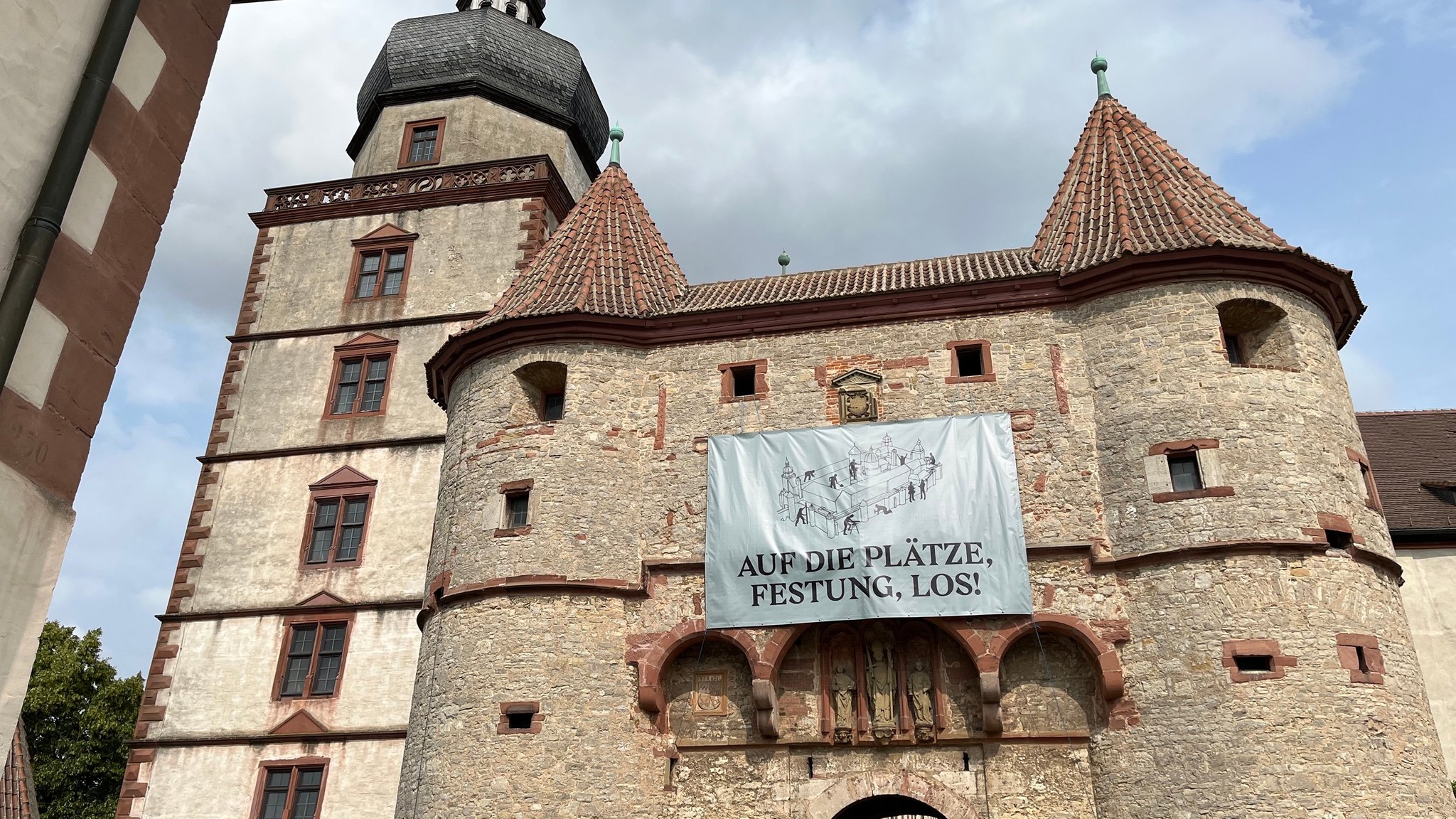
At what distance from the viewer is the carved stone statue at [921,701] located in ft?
47.8

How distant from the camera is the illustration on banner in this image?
15500 mm

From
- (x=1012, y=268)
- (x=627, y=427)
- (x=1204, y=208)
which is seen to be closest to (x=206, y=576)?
(x=627, y=427)

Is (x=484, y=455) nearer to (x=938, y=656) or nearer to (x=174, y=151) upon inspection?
(x=938, y=656)

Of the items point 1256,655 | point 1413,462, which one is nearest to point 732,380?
point 1256,655

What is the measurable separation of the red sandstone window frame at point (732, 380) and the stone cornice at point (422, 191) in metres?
9.13

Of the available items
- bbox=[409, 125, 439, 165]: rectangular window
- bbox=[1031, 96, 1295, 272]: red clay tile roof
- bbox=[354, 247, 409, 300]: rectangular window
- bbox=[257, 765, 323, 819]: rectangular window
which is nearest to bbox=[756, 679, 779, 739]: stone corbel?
bbox=[1031, 96, 1295, 272]: red clay tile roof

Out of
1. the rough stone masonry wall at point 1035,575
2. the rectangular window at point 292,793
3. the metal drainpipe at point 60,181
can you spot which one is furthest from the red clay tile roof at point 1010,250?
the metal drainpipe at point 60,181

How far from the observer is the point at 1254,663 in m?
13.5

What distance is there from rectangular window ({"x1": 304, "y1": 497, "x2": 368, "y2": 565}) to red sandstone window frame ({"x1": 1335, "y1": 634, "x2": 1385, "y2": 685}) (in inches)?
628

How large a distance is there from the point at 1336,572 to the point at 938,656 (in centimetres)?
484

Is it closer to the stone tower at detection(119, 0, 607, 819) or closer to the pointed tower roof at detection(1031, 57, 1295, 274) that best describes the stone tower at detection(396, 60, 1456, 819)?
the pointed tower roof at detection(1031, 57, 1295, 274)

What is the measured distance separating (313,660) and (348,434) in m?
4.45

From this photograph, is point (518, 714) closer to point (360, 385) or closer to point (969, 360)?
point (969, 360)

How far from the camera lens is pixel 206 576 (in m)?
21.9
